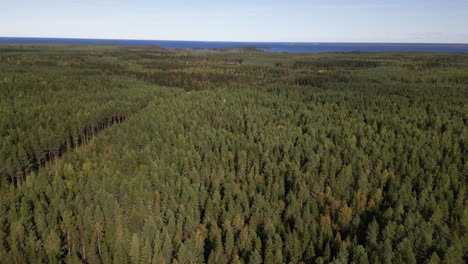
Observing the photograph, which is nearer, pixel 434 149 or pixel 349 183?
pixel 349 183

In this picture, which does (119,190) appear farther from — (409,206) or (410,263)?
(409,206)

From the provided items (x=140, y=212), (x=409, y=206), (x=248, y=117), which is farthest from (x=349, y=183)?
(x=248, y=117)

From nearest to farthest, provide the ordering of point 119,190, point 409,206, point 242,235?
point 242,235, point 409,206, point 119,190

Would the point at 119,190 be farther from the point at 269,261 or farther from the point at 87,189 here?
the point at 269,261

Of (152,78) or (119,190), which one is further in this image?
Result: (152,78)

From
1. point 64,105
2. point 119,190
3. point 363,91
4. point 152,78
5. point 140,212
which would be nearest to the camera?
point 140,212

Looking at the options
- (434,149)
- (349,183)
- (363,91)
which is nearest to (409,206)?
(349,183)

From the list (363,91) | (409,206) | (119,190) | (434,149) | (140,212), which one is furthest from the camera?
(363,91)

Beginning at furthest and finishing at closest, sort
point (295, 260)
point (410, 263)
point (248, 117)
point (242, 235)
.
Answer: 1. point (248, 117)
2. point (242, 235)
3. point (295, 260)
4. point (410, 263)
